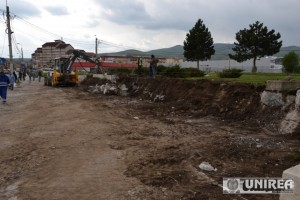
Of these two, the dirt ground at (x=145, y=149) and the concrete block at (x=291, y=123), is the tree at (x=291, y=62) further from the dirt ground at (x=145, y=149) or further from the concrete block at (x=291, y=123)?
the concrete block at (x=291, y=123)

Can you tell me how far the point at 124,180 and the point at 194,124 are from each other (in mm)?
6177

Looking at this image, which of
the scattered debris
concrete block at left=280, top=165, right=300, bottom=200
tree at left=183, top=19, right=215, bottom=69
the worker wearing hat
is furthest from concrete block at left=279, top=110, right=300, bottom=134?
tree at left=183, top=19, right=215, bottom=69

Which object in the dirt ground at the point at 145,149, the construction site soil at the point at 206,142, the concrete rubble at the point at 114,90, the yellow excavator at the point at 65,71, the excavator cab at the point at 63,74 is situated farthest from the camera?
the excavator cab at the point at 63,74

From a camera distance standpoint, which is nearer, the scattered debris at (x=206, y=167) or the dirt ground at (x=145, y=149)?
the dirt ground at (x=145, y=149)

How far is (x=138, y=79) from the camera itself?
83.8ft

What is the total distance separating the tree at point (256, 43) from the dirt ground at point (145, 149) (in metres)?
37.6

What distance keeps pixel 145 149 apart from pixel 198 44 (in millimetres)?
49142

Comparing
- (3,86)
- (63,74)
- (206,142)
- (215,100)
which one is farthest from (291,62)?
(206,142)

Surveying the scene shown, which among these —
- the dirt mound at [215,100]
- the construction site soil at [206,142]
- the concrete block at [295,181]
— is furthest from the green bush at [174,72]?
the concrete block at [295,181]

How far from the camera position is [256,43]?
50.2 metres

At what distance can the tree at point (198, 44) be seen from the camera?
55875 millimetres

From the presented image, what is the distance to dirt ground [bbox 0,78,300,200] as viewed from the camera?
5.89m

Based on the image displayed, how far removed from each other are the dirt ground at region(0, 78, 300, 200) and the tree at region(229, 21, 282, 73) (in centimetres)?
3758

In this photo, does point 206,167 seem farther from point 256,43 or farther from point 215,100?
point 256,43
